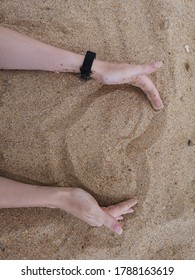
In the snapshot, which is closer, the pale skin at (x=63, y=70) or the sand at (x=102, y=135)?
the pale skin at (x=63, y=70)

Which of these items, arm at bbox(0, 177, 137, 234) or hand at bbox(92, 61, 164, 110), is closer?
arm at bbox(0, 177, 137, 234)

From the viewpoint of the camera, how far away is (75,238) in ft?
5.61

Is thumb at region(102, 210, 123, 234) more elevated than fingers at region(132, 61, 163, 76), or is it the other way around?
fingers at region(132, 61, 163, 76)

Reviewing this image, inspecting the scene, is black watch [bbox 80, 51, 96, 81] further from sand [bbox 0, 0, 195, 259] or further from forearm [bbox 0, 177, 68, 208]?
forearm [bbox 0, 177, 68, 208]

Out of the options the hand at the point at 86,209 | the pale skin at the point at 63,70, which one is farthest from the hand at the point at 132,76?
the hand at the point at 86,209

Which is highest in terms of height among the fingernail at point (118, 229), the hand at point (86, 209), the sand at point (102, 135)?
the sand at point (102, 135)

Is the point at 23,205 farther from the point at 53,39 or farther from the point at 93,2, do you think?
the point at 93,2

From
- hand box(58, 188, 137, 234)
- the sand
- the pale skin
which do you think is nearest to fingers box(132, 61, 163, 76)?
the pale skin

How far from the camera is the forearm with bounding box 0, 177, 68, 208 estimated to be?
154 centimetres

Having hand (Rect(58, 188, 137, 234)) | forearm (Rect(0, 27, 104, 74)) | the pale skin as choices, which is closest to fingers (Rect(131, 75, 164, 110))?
the pale skin

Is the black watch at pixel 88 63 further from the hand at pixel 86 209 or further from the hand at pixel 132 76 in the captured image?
the hand at pixel 86 209

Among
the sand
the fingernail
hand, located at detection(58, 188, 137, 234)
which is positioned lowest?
the fingernail

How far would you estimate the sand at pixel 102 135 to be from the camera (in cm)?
171
